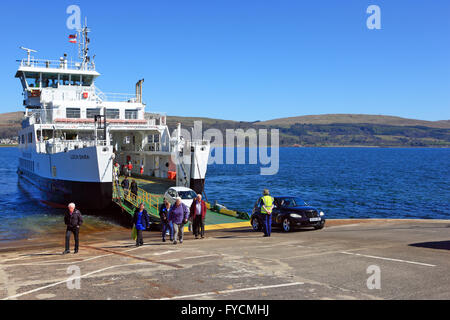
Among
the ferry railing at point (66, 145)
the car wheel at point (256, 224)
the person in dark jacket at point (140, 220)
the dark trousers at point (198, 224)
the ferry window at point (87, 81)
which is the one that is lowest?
the car wheel at point (256, 224)

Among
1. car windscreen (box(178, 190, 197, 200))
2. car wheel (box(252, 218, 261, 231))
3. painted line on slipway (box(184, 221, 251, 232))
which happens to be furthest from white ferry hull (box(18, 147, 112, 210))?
car wheel (box(252, 218, 261, 231))

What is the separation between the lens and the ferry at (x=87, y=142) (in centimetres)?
2444

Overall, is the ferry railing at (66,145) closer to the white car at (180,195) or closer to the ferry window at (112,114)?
the ferry window at (112,114)

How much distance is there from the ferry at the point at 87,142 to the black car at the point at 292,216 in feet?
31.0

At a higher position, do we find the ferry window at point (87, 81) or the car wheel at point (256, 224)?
the ferry window at point (87, 81)

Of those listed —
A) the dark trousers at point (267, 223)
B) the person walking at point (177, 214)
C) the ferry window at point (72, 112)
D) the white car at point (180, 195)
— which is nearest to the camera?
the person walking at point (177, 214)

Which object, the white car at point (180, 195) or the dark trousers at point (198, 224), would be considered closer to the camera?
the dark trousers at point (198, 224)

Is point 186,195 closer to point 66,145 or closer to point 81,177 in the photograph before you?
point 81,177

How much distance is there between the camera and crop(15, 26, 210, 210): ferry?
80.2 ft

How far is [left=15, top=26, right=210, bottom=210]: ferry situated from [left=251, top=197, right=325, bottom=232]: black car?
9.46 metres

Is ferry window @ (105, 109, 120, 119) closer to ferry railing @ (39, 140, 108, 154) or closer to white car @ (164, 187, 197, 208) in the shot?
ferry railing @ (39, 140, 108, 154)

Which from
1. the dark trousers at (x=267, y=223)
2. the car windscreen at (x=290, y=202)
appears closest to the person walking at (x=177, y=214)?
the dark trousers at (x=267, y=223)
